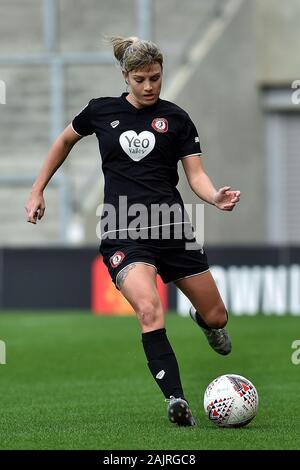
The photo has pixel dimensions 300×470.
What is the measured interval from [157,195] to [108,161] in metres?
0.36

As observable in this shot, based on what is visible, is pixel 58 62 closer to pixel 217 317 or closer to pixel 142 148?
pixel 217 317

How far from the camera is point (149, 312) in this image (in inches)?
263

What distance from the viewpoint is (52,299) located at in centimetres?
1681

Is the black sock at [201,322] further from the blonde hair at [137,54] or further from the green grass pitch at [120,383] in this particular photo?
the blonde hair at [137,54]

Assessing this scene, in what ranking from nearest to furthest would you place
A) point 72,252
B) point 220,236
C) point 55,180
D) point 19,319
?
point 19,319
point 72,252
point 55,180
point 220,236

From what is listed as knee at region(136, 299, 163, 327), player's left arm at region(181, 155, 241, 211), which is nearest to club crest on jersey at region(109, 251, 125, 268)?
Answer: knee at region(136, 299, 163, 327)

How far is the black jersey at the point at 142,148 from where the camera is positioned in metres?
7.00

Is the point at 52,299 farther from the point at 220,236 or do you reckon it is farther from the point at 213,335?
the point at 213,335

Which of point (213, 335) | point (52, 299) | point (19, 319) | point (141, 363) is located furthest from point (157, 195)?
point (52, 299)

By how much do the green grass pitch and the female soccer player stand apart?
585 mm

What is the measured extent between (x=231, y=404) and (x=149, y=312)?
648 mm
